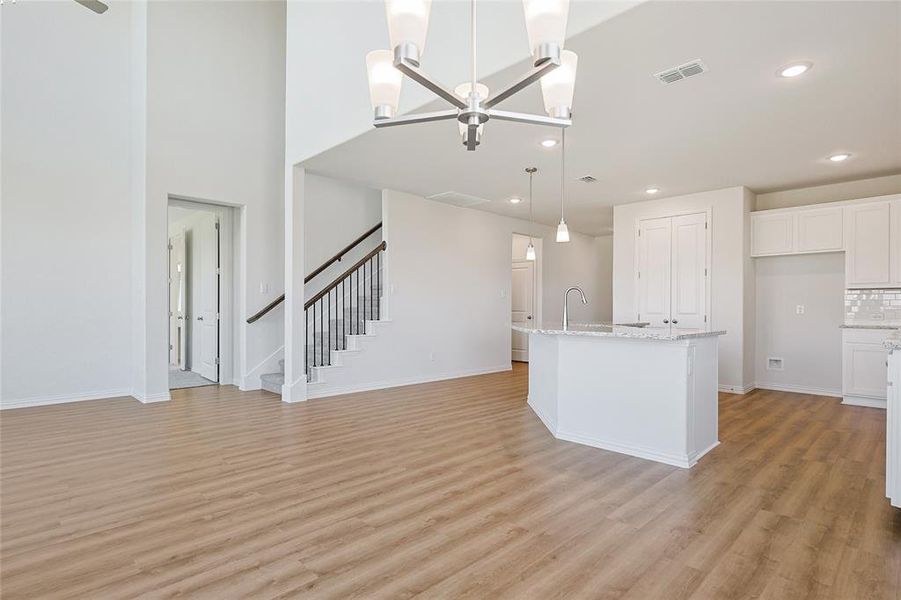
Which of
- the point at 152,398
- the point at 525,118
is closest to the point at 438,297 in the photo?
the point at 152,398

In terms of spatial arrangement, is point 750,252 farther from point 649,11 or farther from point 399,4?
point 399,4

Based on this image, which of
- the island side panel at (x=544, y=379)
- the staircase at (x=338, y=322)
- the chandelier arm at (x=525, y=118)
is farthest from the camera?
the staircase at (x=338, y=322)

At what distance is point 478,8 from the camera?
3385 millimetres

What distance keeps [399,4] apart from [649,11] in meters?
1.50

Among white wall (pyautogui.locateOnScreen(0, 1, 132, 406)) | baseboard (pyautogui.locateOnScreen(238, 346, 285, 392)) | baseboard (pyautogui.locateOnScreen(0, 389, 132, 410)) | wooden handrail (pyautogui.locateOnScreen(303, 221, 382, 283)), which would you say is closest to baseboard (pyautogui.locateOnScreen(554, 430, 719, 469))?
wooden handrail (pyautogui.locateOnScreen(303, 221, 382, 283))

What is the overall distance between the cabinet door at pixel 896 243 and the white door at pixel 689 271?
1.88m

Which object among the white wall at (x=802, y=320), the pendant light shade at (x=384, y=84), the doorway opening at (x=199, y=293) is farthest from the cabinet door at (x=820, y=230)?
the doorway opening at (x=199, y=293)

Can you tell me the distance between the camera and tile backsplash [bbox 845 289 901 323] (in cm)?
557

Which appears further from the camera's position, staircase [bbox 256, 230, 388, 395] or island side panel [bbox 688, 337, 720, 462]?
staircase [bbox 256, 230, 388, 395]

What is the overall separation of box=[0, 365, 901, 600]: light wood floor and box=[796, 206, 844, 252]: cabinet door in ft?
7.57

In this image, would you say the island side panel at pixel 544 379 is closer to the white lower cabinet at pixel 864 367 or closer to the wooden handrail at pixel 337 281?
the wooden handrail at pixel 337 281

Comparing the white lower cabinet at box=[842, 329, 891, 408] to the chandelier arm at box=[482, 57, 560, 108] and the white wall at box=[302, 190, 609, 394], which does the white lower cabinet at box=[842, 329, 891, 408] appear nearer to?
the white wall at box=[302, 190, 609, 394]

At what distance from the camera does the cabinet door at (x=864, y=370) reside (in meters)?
5.36

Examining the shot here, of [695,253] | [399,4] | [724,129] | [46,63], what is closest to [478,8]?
[399,4]
